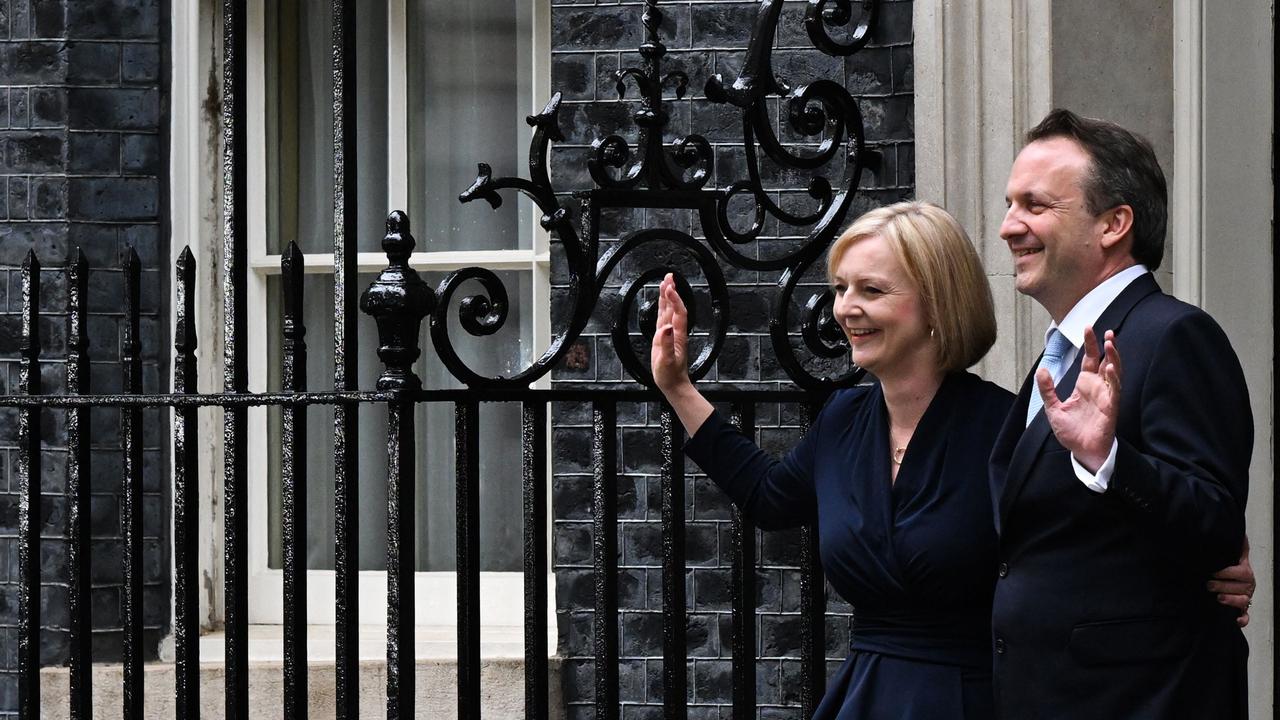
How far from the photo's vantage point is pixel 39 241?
5.34 m

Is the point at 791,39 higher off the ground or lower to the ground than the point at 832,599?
higher

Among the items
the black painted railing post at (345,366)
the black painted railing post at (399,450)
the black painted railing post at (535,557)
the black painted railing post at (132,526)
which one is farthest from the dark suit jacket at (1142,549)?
the black painted railing post at (132,526)

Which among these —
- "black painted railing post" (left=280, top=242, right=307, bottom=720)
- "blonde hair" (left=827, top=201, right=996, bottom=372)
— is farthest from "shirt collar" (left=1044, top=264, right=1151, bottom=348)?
"black painted railing post" (left=280, top=242, right=307, bottom=720)

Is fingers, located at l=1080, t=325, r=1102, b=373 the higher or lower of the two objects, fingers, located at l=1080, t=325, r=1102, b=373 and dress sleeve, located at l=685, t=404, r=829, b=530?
the higher

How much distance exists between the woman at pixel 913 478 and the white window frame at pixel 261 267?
2781 millimetres

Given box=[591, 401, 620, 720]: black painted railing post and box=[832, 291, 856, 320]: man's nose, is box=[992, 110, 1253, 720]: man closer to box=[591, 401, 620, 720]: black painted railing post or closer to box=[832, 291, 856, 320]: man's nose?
box=[832, 291, 856, 320]: man's nose

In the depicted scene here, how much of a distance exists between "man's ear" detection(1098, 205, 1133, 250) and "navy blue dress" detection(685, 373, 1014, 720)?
1.28 ft

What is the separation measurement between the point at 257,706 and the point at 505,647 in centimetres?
83

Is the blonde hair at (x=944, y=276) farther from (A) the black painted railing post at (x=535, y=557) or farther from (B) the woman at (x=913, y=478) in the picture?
(A) the black painted railing post at (x=535, y=557)

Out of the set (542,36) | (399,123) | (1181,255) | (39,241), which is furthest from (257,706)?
(1181,255)

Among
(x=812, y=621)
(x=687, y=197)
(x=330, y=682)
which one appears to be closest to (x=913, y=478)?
(x=812, y=621)

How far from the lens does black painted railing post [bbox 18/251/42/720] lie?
339 cm

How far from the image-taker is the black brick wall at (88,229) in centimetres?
531

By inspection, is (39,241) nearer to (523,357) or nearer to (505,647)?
(523,357)
